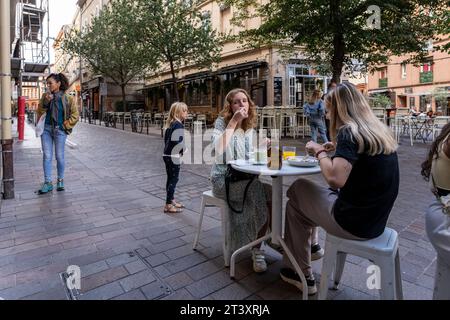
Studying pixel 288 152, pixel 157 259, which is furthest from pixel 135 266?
pixel 288 152

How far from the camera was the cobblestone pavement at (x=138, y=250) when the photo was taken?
2.54 meters

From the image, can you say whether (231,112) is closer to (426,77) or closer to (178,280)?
(178,280)

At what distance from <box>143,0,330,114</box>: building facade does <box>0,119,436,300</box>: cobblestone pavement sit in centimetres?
1233

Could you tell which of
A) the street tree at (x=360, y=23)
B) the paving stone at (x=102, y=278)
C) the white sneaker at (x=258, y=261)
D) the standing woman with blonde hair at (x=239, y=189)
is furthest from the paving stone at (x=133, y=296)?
the street tree at (x=360, y=23)

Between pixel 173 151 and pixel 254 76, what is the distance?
14861 millimetres

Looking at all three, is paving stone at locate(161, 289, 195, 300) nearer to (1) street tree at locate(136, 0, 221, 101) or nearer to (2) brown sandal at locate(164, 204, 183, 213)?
(2) brown sandal at locate(164, 204, 183, 213)

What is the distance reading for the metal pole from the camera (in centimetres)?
487

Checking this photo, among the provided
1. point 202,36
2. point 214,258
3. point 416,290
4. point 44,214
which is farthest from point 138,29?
point 416,290

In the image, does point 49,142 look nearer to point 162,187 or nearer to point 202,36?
point 162,187

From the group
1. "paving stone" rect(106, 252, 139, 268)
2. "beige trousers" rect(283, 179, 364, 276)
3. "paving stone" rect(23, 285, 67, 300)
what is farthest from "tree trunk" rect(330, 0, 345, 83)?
"paving stone" rect(23, 285, 67, 300)

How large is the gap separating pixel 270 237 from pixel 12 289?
193 centimetres

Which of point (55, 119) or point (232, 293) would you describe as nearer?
point (232, 293)

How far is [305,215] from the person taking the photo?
96.7 inches

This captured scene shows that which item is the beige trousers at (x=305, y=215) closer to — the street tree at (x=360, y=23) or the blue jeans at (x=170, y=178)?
the blue jeans at (x=170, y=178)
